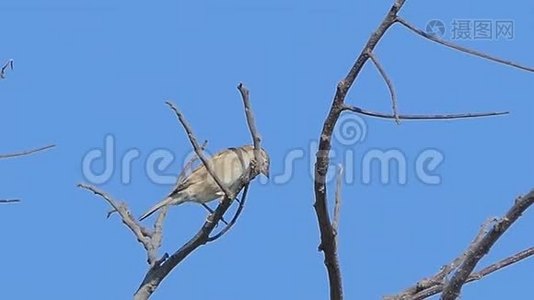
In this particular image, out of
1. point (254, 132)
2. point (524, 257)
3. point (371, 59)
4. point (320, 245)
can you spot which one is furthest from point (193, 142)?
point (524, 257)

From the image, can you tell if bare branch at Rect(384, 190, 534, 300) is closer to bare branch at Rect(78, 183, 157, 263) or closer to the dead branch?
the dead branch

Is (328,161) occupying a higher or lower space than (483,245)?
higher

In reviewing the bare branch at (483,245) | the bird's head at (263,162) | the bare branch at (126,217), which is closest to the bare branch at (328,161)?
the bare branch at (483,245)

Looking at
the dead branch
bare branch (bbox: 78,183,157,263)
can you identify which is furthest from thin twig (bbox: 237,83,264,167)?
bare branch (bbox: 78,183,157,263)

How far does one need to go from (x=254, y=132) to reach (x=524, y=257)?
88cm

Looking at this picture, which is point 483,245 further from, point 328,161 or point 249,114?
point 249,114

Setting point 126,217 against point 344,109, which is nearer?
point 344,109

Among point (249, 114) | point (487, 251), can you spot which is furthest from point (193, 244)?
point (487, 251)

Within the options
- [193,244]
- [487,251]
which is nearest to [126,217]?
[193,244]

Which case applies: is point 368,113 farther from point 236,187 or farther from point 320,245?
point 236,187

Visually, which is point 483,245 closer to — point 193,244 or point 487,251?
point 487,251

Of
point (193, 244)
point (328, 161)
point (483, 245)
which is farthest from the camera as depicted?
point (193, 244)

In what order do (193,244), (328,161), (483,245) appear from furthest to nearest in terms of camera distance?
(193,244), (328,161), (483,245)

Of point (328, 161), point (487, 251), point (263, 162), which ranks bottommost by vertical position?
point (487, 251)
